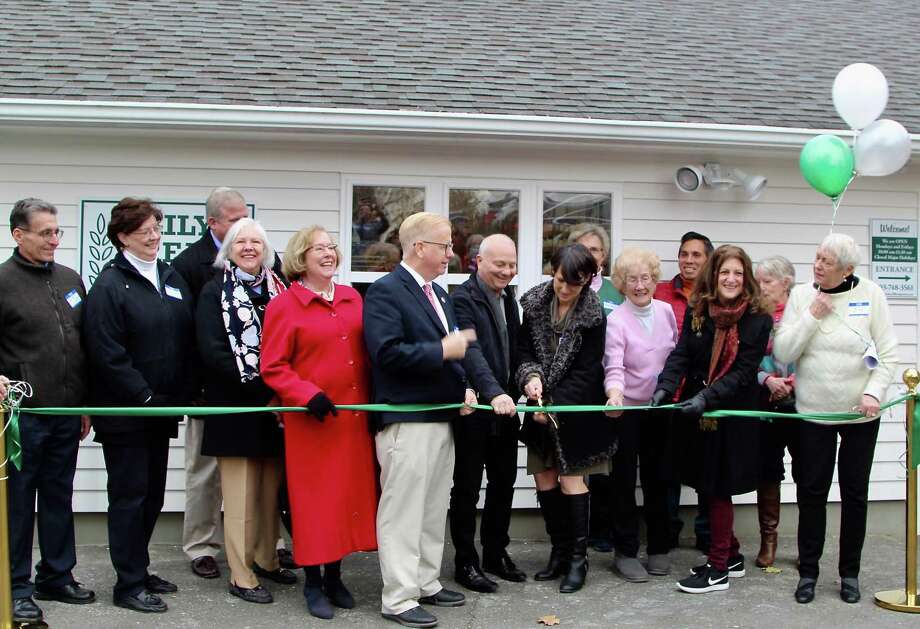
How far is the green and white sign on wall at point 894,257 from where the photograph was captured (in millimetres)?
7609

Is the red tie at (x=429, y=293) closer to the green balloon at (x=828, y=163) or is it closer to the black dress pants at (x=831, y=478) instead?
the black dress pants at (x=831, y=478)

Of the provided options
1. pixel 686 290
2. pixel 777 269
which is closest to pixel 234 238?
pixel 686 290

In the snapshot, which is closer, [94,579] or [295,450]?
[295,450]

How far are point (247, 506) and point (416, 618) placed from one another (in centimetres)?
111

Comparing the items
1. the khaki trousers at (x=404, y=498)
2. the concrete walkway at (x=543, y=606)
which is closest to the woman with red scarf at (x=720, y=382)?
the concrete walkway at (x=543, y=606)

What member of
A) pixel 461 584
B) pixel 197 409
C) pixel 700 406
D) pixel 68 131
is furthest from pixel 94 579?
pixel 700 406

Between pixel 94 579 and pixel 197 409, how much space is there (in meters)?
1.67

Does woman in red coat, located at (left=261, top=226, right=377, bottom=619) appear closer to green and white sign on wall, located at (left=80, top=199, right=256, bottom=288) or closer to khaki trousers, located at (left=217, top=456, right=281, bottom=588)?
khaki trousers, located at (left=217, top=456, right=281, bottom=588)

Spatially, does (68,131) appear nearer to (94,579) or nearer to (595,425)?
(94,579)

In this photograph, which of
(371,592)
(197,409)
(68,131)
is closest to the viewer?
(197,409)

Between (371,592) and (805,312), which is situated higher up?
(805,312)

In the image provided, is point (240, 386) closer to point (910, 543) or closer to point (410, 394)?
point (410, 394)

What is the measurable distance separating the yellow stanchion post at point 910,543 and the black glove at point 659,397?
4.29 feet

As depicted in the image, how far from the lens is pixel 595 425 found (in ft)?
19.0
